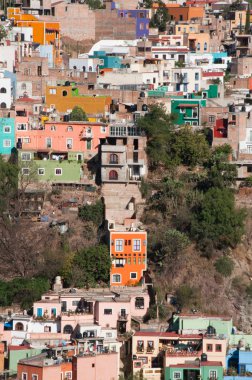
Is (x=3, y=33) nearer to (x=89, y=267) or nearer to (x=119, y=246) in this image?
(x=119, y=246)

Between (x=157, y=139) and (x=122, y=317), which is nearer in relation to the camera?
(x=122, y=317)

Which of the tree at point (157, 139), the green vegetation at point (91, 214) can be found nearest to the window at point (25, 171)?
the green vegetation at point (91, 214)

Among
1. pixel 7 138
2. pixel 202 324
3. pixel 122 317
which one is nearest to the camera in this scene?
pixel 202 324

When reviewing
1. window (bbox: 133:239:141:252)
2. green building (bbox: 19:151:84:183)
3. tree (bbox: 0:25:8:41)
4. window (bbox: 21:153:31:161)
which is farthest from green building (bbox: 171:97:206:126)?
tree (bbox: 0:25:8:41)

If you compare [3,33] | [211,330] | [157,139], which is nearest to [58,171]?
[157,139]

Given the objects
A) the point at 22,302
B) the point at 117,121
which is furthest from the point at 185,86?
the point at 22,302

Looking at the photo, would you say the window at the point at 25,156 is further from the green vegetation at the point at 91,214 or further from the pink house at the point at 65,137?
the green vegetation at the point at 91,214

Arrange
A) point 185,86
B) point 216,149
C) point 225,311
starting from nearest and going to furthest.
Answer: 1. point 225,311
2. point 216,149
3. point 185,86

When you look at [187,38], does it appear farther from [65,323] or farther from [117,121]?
[65,323]
